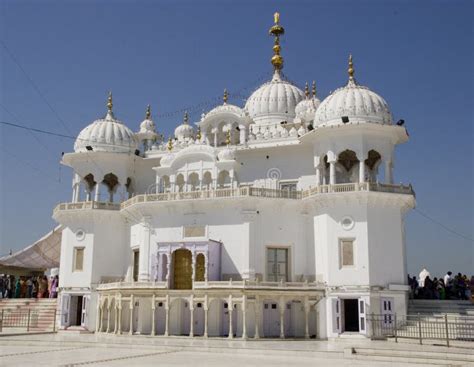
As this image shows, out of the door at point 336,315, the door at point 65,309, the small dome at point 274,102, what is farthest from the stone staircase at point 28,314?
the small dome at point 274,102

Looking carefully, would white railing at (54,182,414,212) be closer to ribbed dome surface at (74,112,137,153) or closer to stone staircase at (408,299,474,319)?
ribbed dome surface at (74,112,137,153)

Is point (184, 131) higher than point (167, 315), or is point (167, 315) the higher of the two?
point (184, 131)

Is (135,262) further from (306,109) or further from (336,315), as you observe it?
(306,109)

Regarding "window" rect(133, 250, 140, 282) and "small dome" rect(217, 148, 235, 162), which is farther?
"window" rect(133, 250, 140, 282)

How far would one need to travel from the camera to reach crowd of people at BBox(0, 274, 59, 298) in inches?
1411

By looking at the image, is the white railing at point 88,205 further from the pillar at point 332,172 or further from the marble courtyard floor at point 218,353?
the pillar at point 332,172

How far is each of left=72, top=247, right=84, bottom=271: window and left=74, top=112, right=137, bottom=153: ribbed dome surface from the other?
5568 mm

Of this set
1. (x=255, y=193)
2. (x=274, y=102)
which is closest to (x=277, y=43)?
(x=274, y=102)

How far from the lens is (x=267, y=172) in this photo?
31.7 m

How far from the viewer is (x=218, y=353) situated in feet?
68.4

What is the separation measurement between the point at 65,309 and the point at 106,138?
9.58 meters

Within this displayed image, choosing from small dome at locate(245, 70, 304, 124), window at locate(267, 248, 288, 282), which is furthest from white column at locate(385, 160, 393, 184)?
small dome at locate(245, 70, 304, 124)

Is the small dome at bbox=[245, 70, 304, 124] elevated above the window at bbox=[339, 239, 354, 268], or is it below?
above

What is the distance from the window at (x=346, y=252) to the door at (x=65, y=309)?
14892 millimetres
